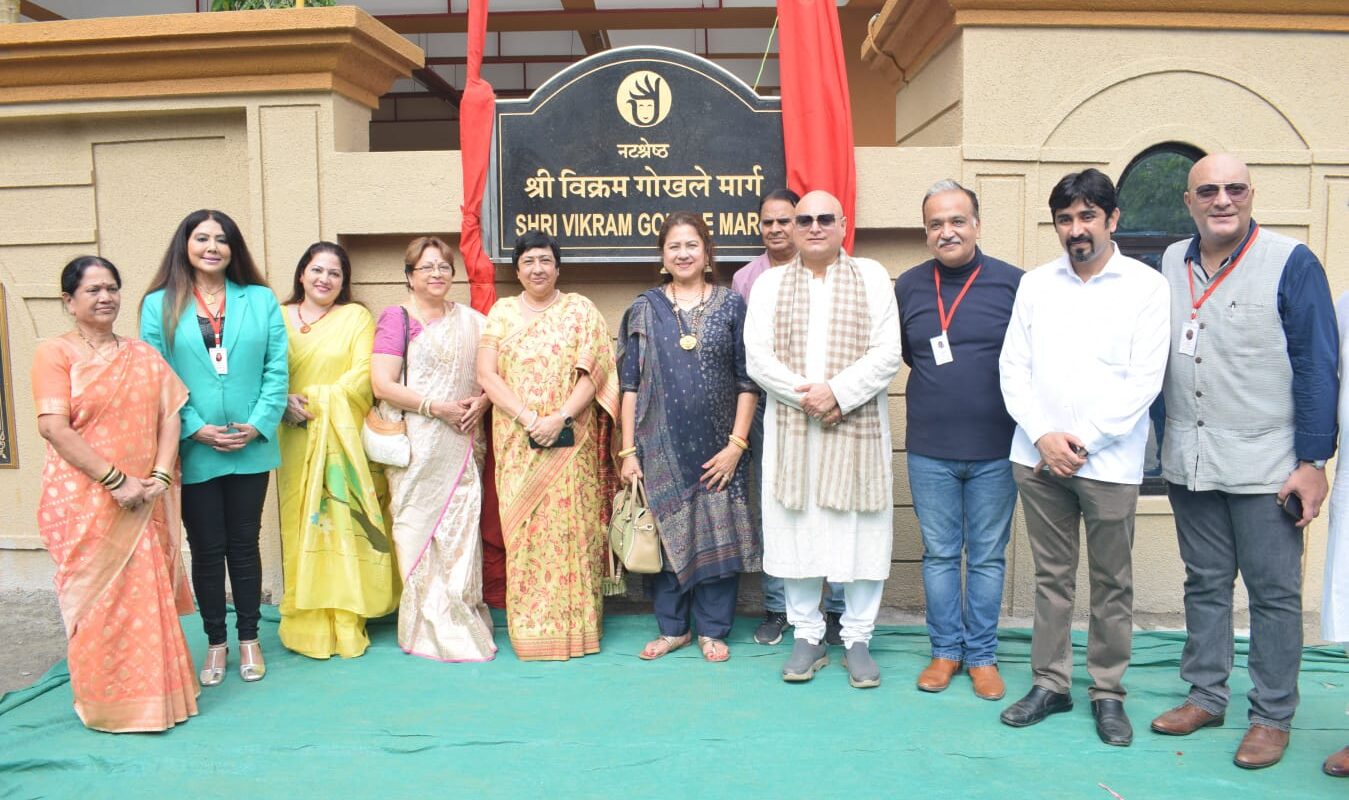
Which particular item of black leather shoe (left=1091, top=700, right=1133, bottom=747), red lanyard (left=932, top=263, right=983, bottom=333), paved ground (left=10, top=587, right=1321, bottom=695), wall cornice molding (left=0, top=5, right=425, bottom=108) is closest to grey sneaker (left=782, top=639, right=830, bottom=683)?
paved ground (left=10, top=587, right=1321, bottom=695)

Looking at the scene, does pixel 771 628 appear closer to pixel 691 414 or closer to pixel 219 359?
pixel 691 414

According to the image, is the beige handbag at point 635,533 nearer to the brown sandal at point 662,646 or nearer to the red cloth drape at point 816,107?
the brown sandal at point 662,646

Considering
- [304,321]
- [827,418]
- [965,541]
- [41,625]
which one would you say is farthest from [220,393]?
[965,541]

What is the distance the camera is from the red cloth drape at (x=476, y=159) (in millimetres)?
4324

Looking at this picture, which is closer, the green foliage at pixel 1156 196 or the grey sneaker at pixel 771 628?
the grey sneaker at pixel 771 628

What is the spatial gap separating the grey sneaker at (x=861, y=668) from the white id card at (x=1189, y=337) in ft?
5.01

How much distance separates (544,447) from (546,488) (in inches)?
6.6

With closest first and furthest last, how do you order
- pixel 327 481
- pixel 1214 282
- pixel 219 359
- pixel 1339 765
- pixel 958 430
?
1. pixel 1339 765
2. pixel 1214 282
3. pixel 958 430
4. pixel 219 359
5. pixel 327 481

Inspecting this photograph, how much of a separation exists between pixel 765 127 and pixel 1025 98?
118 centimetres

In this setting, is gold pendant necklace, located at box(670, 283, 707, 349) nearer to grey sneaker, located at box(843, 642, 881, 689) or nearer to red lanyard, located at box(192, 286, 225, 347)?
grey sneaker, located at box(843, 642, 881, 689)

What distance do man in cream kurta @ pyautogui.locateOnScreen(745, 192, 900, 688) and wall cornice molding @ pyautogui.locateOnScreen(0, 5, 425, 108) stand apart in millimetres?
2335

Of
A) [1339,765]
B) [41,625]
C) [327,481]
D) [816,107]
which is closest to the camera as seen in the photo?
[1339,765]

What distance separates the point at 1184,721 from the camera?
10.3 ft

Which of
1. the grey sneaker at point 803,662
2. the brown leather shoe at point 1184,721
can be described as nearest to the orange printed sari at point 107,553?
the grey sneaker at point 803,662
